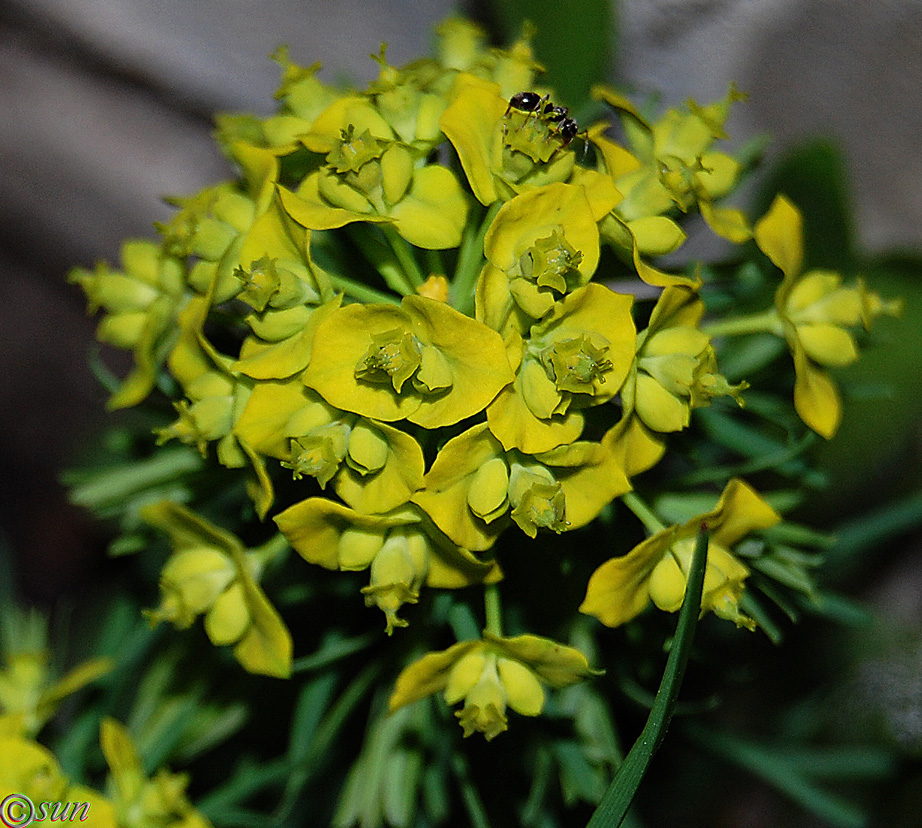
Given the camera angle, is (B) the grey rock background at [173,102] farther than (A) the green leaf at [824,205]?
Yes

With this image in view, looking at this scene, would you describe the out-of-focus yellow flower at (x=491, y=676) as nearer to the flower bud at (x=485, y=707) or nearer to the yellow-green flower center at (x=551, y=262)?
the flower bud at (x=485, y=707)

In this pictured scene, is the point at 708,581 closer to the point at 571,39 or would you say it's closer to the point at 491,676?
the point at 491,676

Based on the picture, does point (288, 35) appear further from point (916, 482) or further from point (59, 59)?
point (916, 482)

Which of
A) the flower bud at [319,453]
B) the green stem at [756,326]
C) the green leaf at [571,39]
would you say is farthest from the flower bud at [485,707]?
the green leaf at [571,39]

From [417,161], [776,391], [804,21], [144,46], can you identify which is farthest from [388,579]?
[144,46]

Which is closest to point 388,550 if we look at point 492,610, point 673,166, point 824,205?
point 492,610

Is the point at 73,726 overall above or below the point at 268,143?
below

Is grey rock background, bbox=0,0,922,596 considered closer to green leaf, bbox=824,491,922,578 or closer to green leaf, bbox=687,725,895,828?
green leaf, bbox=824,491,922,578
